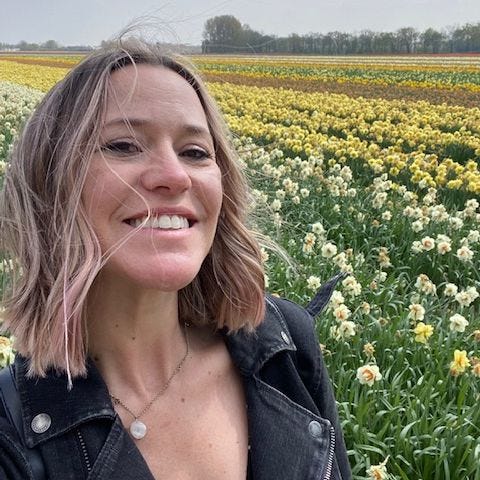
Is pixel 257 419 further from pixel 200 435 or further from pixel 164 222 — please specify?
pixel 164 222

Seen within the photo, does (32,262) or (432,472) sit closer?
(32,262)

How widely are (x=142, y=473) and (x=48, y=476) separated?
21 centimetres

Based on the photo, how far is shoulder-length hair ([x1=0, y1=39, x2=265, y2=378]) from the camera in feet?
4.37

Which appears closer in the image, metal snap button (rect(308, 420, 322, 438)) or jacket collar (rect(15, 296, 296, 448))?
jacket collar (rect(15, 296, 296, 448))

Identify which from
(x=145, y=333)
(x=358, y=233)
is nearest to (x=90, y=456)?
(x=145, y=333)

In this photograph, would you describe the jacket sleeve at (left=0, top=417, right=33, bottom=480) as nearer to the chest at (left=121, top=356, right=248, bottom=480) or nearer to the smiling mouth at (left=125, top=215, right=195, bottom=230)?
the chest at (left=121, top=356, right=248, bottom=480)

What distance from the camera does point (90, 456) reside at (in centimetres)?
125

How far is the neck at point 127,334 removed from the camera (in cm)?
150

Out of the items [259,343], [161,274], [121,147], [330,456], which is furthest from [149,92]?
[330,456]

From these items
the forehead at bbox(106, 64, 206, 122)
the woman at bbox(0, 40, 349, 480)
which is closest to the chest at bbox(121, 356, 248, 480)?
Answer: the woman at bbox(0, 40, 349, 480)

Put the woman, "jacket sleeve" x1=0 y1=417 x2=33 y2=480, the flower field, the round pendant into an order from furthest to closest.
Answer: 1. the flower field
2. the round pendant
3. the woman
4. "jacket sleeve" x1=0 y1=417 x2=33 y2=480

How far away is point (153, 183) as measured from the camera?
4.45 feet

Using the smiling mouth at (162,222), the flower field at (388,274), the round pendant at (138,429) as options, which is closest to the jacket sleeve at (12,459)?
the round pendant at (138,429)

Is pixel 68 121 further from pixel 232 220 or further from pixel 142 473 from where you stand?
pixel 142 473
